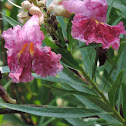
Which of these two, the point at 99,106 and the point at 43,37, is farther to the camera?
the point at 99,106

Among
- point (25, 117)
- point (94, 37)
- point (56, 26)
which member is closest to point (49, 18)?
point (56, 26)

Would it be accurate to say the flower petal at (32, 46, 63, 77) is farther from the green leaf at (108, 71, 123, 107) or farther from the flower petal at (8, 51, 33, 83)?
the green leaf at (108, 71, 123, 107)

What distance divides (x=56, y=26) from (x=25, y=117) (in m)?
1.02

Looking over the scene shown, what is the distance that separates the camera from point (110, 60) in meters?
1.21

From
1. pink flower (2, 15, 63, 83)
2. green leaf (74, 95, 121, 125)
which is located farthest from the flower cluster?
green leaf (74, 95, 121, 125)

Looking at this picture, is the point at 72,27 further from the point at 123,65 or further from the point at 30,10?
the point at 123,65

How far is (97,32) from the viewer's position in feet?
2.43

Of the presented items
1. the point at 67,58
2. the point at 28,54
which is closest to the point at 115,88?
the point at 67,58

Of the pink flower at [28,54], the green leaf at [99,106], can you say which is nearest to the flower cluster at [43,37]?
the pink flower at [28,54]

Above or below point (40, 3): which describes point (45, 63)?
below

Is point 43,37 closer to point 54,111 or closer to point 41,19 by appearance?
point 41,19

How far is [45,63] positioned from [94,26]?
172 mm

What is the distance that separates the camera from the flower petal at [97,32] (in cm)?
73

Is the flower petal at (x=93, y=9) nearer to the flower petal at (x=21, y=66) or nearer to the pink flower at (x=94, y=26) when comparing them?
the pink flower at (x=94, y=26)
